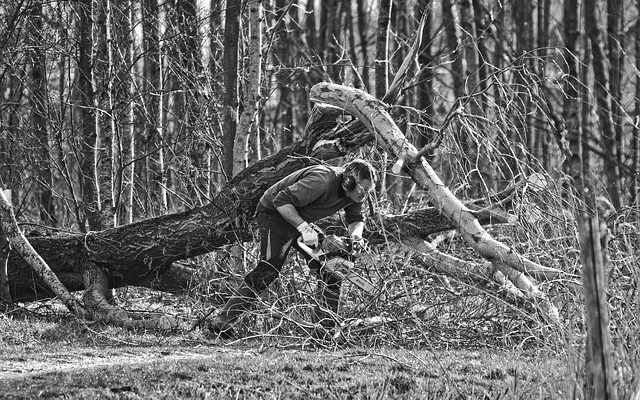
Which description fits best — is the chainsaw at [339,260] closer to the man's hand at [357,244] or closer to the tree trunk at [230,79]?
the man's hand at [357,244]

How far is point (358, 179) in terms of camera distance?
7629mm

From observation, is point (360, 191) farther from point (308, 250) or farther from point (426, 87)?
point (426, 87)

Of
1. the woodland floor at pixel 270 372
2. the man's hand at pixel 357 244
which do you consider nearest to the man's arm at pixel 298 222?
the man's hand at pixel 357 244

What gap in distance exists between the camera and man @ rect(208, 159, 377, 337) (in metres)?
7.71

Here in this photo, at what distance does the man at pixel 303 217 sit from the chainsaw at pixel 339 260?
10 centimetres

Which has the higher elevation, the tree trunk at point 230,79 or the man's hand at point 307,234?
the tree trunk at point 230,79

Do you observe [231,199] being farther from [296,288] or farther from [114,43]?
[114,43]

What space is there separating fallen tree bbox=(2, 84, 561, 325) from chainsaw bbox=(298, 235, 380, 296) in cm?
53

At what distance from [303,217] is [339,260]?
53 centimetres

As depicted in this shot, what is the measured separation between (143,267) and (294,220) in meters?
2.34

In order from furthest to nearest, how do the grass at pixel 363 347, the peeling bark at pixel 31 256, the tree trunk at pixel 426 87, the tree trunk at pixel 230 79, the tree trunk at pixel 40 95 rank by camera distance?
the tree trunk at pixel 40 95
the tree trunk at pixel 230 79
the peeling bark at pixel 31 256
the tree trunk at pixel 426 87
the grass at pixel 363 347

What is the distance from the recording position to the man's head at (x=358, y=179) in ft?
25.0

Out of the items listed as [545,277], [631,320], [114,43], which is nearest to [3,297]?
[114,43]

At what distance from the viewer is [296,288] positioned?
8.66 meters
